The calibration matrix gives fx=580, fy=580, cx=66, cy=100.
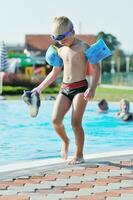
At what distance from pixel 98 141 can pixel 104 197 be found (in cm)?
507

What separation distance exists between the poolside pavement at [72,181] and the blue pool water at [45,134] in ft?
5.79

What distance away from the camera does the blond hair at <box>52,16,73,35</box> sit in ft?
19.1

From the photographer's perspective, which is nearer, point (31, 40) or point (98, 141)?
point (98, 141)

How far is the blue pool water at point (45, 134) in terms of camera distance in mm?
8172

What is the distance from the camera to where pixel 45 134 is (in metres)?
10.6

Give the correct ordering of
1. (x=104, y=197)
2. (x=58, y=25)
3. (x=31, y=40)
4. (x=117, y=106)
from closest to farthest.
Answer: (x=104, y=197) < (x=58, y=25) < (x=117, y=106) < (x=31, y=40)

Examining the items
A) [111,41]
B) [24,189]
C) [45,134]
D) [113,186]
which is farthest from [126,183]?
[111,41]

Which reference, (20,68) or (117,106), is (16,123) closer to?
(117,106)

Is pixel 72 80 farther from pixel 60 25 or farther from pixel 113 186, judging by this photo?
pixel 113 186

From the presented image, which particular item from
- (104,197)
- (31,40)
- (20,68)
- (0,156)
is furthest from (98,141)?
(31,40)

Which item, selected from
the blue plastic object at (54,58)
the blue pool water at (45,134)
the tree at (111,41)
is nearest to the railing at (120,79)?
the blue pool water at (45,134)

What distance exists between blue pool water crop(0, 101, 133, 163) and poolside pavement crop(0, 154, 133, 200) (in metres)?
1.76

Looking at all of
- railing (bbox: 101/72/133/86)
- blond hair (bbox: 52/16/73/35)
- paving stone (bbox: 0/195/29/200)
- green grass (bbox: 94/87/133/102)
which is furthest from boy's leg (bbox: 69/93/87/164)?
railing (bbox: 101/72/133/86)

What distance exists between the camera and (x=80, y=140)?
6.06 m
